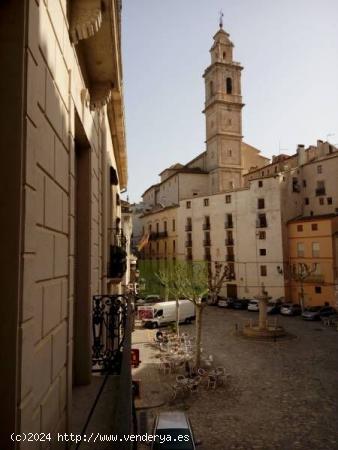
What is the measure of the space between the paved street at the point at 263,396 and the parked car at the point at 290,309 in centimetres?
873

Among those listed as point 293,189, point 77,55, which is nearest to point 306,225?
point 293,189

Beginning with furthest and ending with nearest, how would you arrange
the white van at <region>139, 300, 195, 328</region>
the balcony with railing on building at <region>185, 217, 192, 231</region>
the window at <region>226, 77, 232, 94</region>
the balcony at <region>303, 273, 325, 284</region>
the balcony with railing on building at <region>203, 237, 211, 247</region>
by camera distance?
the window at <region>226, 77, 232, 94</region> < the balcony with railing on building at <region>185, 217, 192, 231</region> < the balcony with railing on building at <region>203, 237, 211, 247</region> < the balcony at <region>303, 273, 325, 284</region> < the white van at <region>139, 300, 195, 328</region>

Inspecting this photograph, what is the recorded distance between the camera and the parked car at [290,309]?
1297 inches

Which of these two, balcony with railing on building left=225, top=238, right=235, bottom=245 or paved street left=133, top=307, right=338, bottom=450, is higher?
balcony with railing on building left=225, top=238, right=235, bottom=245

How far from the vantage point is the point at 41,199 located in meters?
2.68

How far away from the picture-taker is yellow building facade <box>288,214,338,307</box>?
3312 cm

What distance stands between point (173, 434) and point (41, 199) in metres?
9.05

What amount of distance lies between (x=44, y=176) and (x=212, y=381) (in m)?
14.9

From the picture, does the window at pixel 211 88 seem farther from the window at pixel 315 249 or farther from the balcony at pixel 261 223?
the window at pixel 315 249

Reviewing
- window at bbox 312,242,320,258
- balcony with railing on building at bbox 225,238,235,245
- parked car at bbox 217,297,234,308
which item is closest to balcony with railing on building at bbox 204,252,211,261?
balcony with railing on building at bbox 225,238,235,245

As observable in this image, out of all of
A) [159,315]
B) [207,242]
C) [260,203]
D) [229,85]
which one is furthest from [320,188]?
[159,315]

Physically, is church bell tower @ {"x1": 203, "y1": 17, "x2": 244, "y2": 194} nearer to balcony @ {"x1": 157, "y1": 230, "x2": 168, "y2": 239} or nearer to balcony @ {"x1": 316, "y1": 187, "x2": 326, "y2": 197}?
balcony @ {"x1": 157, "y1": 230, "x2": 168, "y2": 239}

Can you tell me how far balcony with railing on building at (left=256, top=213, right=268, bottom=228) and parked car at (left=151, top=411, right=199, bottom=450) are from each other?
30.2m

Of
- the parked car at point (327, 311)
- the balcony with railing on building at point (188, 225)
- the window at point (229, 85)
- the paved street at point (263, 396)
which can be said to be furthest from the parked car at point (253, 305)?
the window at point (229, 85)
